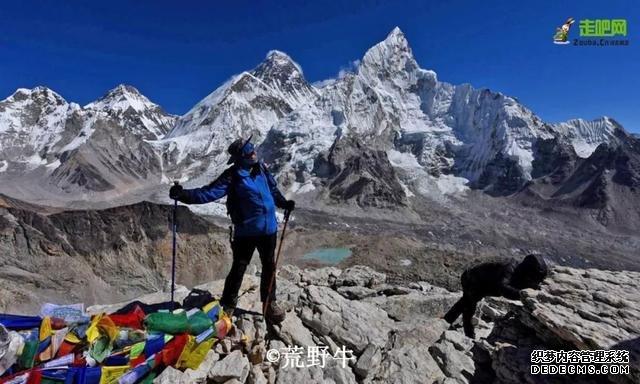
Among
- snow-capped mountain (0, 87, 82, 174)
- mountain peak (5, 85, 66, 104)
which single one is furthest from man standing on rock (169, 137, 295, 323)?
mountain peak (5, 85, 66, 104)

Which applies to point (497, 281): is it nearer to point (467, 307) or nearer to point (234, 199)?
point (467, 307)

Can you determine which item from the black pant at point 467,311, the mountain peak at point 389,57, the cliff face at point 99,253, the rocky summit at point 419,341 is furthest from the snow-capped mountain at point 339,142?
the rocky summit at point 419,341

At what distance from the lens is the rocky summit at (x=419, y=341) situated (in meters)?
4.23

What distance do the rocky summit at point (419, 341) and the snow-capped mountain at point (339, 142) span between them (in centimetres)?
8454

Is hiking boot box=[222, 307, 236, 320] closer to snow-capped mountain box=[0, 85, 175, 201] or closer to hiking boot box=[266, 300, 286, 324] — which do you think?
hiking boot box=[266, 300, 286, 324]

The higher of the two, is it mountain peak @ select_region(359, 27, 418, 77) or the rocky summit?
mountain peak @ select_region(359, 27, 418, 77)

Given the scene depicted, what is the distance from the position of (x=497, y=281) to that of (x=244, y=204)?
14.4ft

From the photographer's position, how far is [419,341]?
578 cm

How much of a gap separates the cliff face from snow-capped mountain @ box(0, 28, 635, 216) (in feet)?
218

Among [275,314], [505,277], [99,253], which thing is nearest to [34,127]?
[99,253]

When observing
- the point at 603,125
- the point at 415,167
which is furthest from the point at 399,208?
the point at 603,125

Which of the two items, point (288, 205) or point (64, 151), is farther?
point (64, 151)

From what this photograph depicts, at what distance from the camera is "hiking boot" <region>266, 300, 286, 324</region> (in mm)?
5043

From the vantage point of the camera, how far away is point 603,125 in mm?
137375
